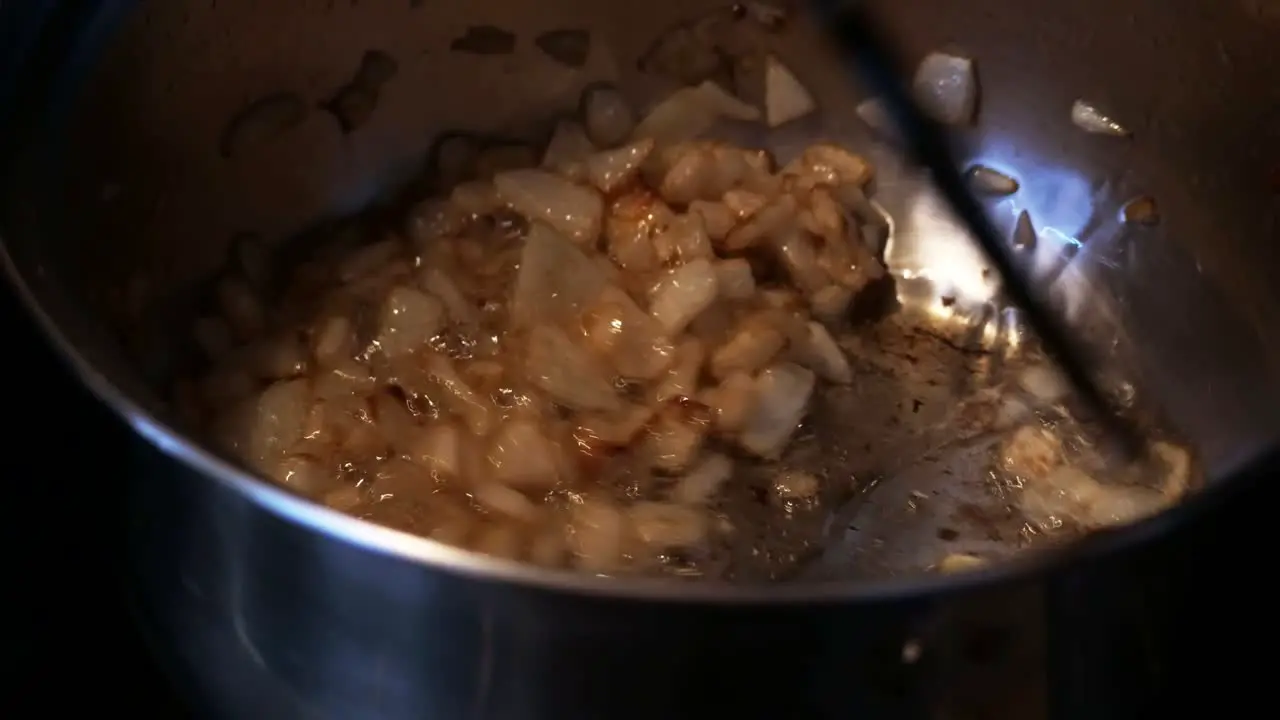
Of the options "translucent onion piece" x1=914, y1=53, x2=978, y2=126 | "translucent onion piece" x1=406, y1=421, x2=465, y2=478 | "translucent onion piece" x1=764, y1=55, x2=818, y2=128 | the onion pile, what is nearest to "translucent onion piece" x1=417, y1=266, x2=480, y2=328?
the onion pile

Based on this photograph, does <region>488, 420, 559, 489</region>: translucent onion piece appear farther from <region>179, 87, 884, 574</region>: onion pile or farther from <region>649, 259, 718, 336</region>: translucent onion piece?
<region>649, 259, 718, 336</region>: translucent onion piece

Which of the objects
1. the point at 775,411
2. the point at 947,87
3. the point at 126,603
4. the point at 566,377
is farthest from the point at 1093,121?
the point at 126,603

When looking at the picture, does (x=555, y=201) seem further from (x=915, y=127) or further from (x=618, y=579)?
(x=618, y=579)

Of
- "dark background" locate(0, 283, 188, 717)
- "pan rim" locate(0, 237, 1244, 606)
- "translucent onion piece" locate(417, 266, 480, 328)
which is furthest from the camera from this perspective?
"translucent onion piece" locate(417, 266, 480, 328)

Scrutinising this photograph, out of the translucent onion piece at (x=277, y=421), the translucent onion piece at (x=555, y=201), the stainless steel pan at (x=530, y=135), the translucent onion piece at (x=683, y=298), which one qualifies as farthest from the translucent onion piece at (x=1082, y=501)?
the translucent onion piece at (x=277, y=421)

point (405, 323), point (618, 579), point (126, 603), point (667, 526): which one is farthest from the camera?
point (405, 323)
